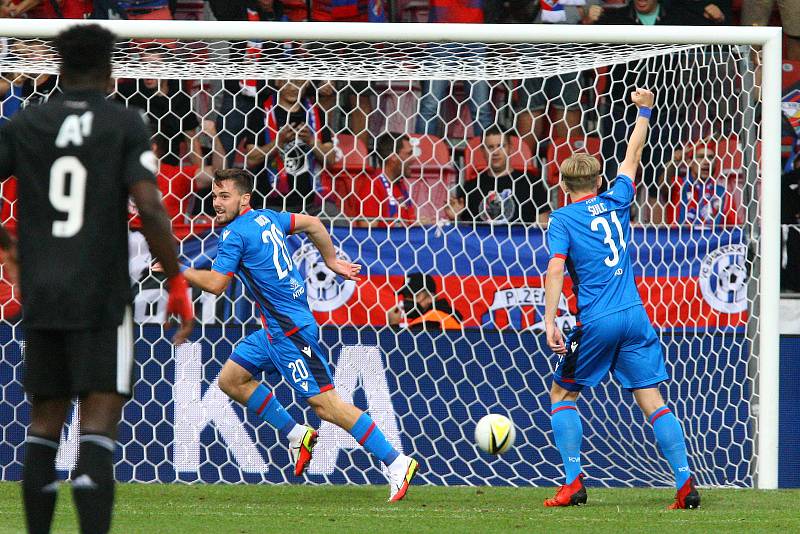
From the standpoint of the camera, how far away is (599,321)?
5.42 m

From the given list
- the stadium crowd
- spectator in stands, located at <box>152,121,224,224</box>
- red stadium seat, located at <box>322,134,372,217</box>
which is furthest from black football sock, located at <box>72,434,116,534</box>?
red stadium seat, located at <box>322,134,372,217</box>

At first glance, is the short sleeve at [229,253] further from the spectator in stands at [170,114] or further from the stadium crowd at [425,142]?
the spectator in stands at [170,114]

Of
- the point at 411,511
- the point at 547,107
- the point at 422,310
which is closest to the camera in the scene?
the point at 411,511

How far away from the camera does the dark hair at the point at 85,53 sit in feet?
10.8

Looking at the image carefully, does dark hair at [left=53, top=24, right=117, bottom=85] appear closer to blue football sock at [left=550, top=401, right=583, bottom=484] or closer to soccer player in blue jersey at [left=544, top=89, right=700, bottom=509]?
soccer player in blue jersey at [left=544, top=89, right=700, bottom=509]

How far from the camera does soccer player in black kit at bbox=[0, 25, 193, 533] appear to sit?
3.21 metres

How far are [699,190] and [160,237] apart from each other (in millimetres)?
4702

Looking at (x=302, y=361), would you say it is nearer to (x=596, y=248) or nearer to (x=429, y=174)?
(x=596, y=248)

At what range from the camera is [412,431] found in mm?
6859

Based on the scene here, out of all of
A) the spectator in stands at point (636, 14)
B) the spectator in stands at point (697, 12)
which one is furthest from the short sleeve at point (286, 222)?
the spectator in stands at point (697, 12)

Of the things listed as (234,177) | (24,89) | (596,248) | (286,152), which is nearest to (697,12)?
(286,152)

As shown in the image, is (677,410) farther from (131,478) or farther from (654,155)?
(131,478)

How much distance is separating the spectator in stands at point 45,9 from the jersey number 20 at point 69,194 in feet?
19.0

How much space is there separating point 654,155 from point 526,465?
7.23 ft
